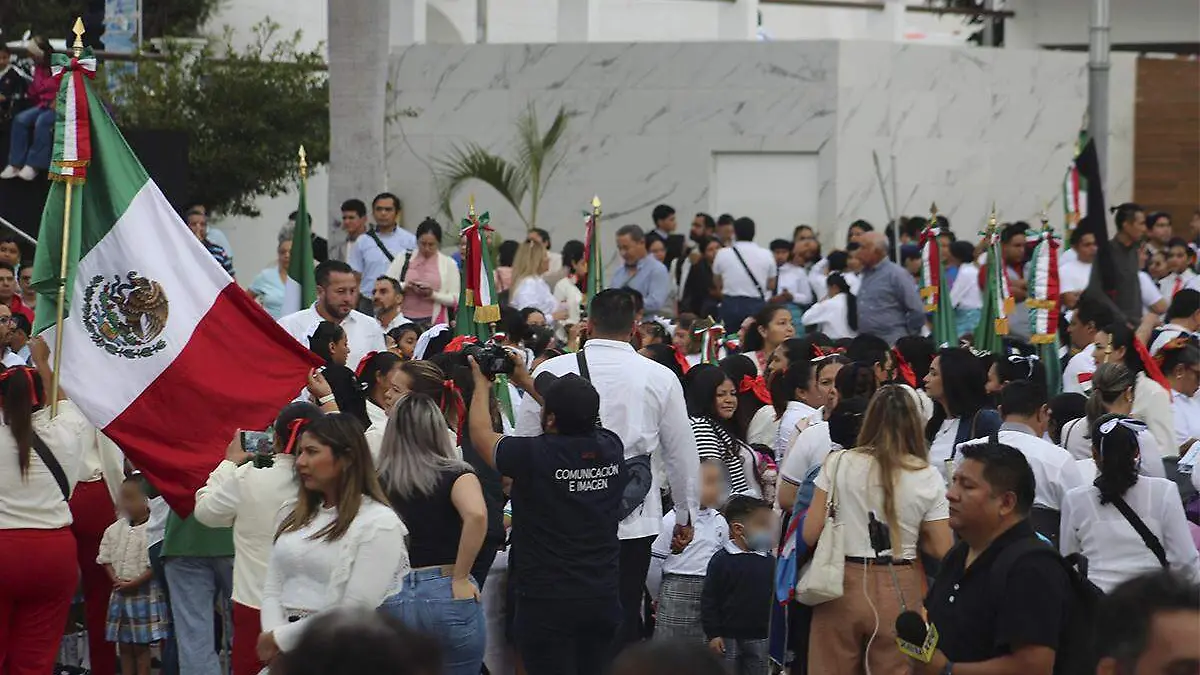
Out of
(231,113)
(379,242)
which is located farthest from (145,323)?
(231,113)

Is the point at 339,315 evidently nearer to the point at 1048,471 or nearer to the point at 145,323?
the point at 145,323

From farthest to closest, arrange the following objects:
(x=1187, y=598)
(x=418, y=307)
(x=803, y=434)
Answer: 1. (x=418, y=307)
2. (x=803, y=434)
3. (x=1187, y=598)

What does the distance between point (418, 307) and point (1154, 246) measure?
27.1 ft

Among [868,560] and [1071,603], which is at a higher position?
[1071,603]

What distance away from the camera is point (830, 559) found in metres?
7.76

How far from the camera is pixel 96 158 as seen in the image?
959 cm

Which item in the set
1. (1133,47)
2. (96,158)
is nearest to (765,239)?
(1133,47)

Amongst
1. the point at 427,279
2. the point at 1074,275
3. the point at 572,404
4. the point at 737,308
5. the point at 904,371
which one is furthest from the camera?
the point at 737,308

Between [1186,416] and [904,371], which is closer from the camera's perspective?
[1186,416]

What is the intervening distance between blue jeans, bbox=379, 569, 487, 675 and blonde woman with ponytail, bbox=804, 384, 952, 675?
56.7 inches

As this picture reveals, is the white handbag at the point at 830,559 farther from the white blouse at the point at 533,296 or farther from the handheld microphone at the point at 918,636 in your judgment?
the white blouse at the point at 533,296

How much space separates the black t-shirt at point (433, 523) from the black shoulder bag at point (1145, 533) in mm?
2639

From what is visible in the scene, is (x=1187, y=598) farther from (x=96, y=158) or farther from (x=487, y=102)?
(x=487, y=102)

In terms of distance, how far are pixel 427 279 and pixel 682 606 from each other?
6665mm
